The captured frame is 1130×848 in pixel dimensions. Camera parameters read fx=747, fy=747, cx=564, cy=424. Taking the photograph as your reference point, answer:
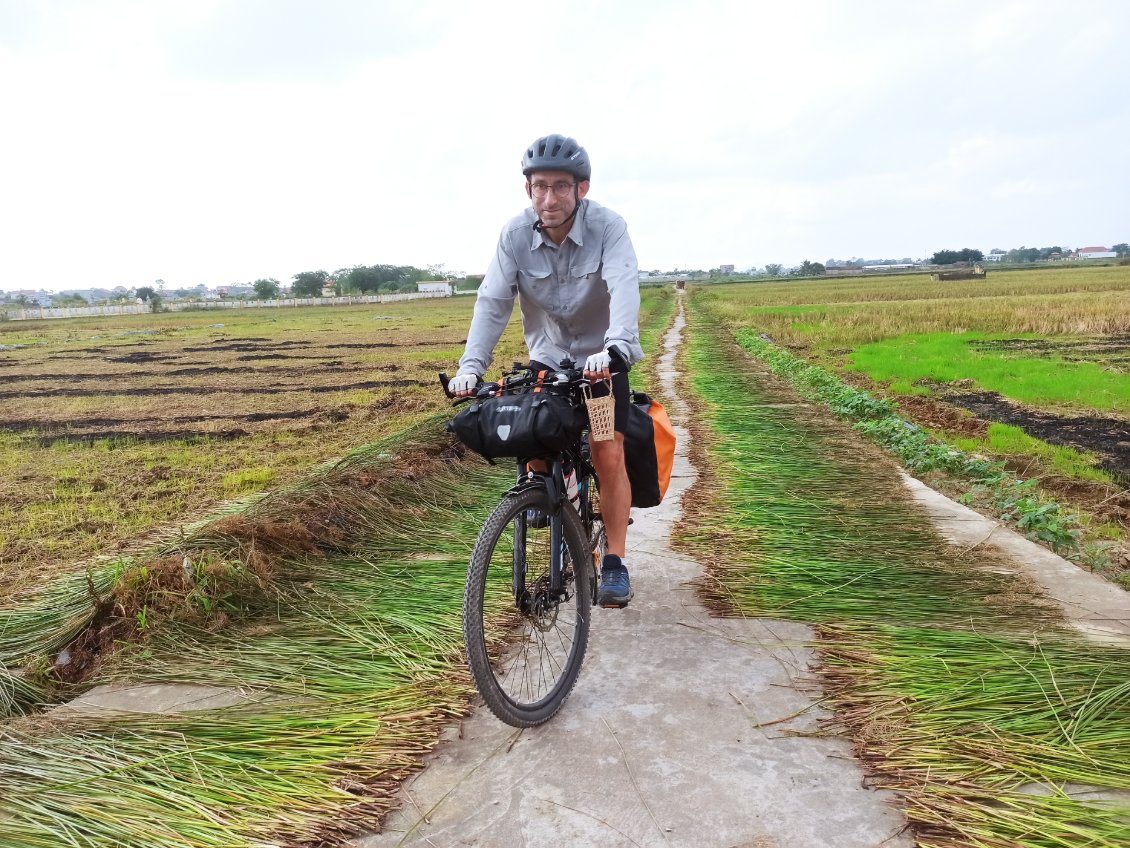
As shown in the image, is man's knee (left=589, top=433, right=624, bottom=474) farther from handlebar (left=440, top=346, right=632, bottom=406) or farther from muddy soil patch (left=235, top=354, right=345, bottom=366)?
muddy soil patch (left=235, top=354, right=345, bottom=366)

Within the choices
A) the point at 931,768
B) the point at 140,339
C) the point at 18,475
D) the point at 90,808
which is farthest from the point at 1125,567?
the point at 140,339

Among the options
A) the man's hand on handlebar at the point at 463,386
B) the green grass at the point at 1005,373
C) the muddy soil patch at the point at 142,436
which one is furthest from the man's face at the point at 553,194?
the green grass at the point at 1005,373

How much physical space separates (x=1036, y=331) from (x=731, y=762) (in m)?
20.5

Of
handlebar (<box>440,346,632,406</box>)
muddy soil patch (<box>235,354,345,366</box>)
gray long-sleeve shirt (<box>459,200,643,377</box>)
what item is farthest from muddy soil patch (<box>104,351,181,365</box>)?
handlebar (<box>440,346,632,406</box>)

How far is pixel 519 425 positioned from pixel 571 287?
0.81 m

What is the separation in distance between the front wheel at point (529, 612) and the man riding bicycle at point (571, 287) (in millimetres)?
208

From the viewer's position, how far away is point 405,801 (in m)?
1.94

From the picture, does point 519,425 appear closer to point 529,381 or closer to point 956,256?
point 529,381

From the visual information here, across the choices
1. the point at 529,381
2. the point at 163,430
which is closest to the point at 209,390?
the point at 163,430

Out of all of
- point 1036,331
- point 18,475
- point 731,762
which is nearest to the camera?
point 731,762

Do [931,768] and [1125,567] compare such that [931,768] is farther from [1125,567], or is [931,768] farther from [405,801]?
[1125,567]

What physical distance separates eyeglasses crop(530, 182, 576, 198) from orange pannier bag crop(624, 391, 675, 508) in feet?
2.48

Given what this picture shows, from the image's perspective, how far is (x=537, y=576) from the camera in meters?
2.47

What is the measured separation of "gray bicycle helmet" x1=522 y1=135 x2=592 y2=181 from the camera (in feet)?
8.25
